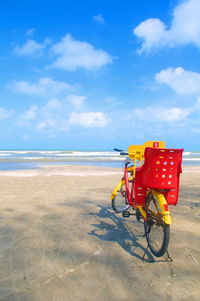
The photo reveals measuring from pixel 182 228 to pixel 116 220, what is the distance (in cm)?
141

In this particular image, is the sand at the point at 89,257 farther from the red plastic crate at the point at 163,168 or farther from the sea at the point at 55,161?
the sea at the point at 55,161

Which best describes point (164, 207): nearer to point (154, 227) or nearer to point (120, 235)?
point (154, 227)

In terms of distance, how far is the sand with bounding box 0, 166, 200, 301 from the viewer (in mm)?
2486

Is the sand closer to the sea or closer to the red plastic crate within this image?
the red plastic crate

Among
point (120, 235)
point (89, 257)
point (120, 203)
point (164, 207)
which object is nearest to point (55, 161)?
point (120, 203)

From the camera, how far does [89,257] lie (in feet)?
10.6

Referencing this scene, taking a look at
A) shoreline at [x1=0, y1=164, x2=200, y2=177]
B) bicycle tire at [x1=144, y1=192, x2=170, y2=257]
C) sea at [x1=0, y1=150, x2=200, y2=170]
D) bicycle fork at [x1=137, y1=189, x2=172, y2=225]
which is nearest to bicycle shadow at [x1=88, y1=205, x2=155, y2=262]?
bicycle tire at [x1=144, y1=192, x2=170, y2=257]

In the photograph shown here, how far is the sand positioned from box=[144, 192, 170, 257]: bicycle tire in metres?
0.17

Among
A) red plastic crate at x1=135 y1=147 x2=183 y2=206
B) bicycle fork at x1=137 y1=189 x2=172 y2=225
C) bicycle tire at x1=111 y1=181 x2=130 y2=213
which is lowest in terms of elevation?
bicycle tire at x1=111 y1=181 x2=130 y2=213

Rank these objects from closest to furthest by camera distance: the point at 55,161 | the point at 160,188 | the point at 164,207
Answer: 1. the point at 164,207
2. the point at 160,188
3. the point at 55,161

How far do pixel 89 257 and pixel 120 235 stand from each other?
991mm

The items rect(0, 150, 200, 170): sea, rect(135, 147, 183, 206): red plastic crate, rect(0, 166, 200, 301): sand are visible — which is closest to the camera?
rect(0, 166, 200, 301): sand

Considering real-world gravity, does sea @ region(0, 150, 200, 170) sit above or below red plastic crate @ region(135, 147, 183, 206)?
below

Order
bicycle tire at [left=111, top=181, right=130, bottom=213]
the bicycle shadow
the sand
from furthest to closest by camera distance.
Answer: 1. bicycle tire at [left=111, top=181, right=130, bottom=213]
2. the bicycle shadow
3. the sand
